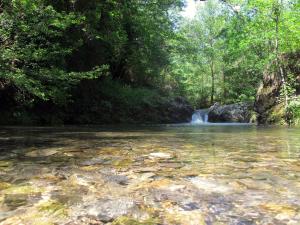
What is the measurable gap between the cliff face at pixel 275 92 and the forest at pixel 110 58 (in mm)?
52

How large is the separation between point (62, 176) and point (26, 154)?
6.05 ft

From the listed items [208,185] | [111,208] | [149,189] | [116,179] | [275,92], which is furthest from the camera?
[275,92]

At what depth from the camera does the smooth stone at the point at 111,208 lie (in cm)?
235

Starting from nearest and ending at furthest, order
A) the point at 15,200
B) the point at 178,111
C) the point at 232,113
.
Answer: the point at 15,200 < the point at 178,111 < the point at 232,113

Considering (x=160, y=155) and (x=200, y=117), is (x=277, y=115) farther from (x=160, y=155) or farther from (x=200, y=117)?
(x=160, y=155)

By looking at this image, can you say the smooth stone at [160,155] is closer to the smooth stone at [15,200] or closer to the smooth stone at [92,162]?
the smooth stone at [92,162]

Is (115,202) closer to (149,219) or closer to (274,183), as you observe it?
(149,219)

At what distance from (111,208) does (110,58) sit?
61.0 feet

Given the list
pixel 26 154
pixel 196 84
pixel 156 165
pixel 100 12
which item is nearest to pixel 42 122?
pixel 100 12

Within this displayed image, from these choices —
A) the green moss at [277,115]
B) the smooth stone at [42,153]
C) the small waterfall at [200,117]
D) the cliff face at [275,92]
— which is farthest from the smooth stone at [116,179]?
the small waterfall at [200,117]

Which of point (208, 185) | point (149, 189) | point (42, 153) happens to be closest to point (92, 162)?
point (42, 153)

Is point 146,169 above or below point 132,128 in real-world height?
below

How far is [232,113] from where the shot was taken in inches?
1011

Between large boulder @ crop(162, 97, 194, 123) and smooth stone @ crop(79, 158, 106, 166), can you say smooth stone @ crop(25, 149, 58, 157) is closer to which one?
smooth stone @ crop(79, 158, 106, 166)
